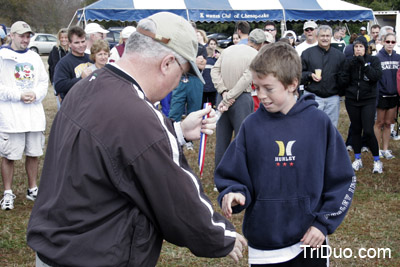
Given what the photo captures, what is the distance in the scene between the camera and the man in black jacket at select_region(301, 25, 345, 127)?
7.49m

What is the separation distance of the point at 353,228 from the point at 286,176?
3.07m

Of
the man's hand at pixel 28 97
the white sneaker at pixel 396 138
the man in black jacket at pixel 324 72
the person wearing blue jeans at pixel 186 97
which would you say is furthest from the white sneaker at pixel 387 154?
the man's hand at pixel 28 97

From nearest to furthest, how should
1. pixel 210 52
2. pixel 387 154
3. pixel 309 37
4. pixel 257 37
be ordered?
1. pixel 257 37
2. pixel 387 154
3. pixel 309 37
4. pixel 210 52

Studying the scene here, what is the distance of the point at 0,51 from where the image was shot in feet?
19.3

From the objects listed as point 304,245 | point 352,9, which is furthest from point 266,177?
point 352,9

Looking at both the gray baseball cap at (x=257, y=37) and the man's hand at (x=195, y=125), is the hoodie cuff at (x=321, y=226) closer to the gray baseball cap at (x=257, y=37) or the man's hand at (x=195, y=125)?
the man's hand at (x=195, y=125)

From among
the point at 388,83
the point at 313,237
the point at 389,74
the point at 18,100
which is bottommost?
the point at 388,83

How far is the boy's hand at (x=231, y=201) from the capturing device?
2570 millimetres

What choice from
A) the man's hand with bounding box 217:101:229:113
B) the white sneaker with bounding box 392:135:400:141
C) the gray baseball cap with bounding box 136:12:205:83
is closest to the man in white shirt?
the white sneaker with bounding box 392:135:400:141

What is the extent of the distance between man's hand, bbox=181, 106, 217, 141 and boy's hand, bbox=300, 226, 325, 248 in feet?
2.50

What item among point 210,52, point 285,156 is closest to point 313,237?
point 285,156

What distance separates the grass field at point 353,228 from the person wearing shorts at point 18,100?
729 millimetres

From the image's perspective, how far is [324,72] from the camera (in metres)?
7.53

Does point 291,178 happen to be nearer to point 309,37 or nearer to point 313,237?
point 313,237
